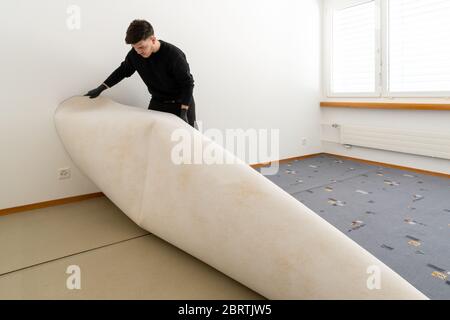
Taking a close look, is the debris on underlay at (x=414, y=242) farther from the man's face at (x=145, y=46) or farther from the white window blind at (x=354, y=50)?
the white window blind at (x=354, y=50)

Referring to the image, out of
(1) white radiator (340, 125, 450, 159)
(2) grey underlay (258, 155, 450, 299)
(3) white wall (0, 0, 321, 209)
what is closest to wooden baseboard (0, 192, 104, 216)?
(3) white wall (0, 0, 321, 209)

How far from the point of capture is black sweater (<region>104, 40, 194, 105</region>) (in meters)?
2.31

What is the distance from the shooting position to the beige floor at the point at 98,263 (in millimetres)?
1434

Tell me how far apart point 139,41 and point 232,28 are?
164cm

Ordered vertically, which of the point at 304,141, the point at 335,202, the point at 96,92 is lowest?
the point at 335,202

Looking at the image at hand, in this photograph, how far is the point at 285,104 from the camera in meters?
4.02

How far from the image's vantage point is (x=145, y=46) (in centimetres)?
215

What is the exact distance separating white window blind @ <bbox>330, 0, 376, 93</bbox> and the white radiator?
1.62ft

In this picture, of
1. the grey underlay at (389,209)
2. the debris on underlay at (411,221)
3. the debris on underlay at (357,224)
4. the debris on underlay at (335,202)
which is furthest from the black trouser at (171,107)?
the debris on underlay at (411,221)

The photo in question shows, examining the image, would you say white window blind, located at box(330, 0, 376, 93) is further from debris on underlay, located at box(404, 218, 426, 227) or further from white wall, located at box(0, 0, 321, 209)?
debris on underlay, located at box(404, 218, 426, 227)

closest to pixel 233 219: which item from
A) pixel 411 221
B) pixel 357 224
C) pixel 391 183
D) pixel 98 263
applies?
pixel 98 263

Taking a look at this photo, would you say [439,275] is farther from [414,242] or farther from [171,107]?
[171,107]

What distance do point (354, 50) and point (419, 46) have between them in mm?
761
